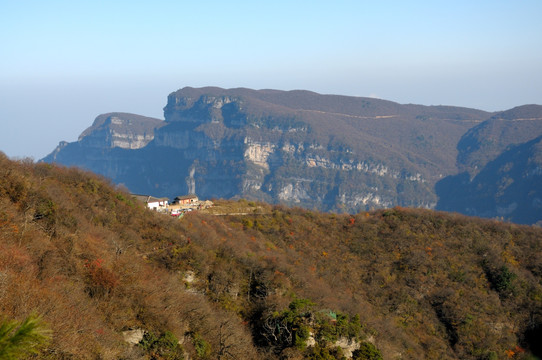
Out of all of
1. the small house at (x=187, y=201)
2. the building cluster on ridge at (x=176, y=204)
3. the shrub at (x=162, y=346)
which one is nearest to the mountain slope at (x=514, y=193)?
the small house at (x=187, y=201)

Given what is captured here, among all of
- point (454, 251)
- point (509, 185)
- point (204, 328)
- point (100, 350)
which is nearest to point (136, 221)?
point (204, 328)

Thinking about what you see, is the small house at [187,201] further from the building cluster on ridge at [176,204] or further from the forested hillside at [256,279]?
the forested hillside at [256,279]

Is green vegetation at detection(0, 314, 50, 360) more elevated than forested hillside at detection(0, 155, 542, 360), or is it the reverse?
green vegetation at detection(0, 314, 50, 360)

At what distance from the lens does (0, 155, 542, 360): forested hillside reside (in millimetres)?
19734

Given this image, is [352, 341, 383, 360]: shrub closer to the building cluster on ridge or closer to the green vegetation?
the green vegetation

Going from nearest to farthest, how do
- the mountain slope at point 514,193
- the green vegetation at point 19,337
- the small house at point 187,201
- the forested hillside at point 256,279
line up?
1. the green vegetation at point 19,337
2. the forested hillside at point 256,279
3. the small house at point 187,201
4. the mountain slope at point 514,193

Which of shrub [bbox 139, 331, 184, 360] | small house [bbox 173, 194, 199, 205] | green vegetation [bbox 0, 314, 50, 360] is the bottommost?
small house [bbox 173, 194, 199, 205]

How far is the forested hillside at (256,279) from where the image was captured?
19.7 m

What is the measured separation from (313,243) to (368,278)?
6.89 m

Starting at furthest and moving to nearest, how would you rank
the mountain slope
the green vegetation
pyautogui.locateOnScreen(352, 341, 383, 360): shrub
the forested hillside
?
the mountain slope
pyautogui.locateOnScreen(352, 341, 383, 360): shrub
the forested hillside
the green vegetation

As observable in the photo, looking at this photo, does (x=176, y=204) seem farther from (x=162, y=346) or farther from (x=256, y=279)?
(x=162, y=346)

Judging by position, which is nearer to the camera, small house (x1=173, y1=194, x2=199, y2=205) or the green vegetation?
the green vegetation

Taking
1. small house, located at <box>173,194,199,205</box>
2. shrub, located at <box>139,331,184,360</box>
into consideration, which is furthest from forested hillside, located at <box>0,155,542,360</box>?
small house, located at <box>173,194,199,205</box>

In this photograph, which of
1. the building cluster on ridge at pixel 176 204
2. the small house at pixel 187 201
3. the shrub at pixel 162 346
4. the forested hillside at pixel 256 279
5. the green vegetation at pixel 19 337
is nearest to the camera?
the green vegetation at pixel 19 337
